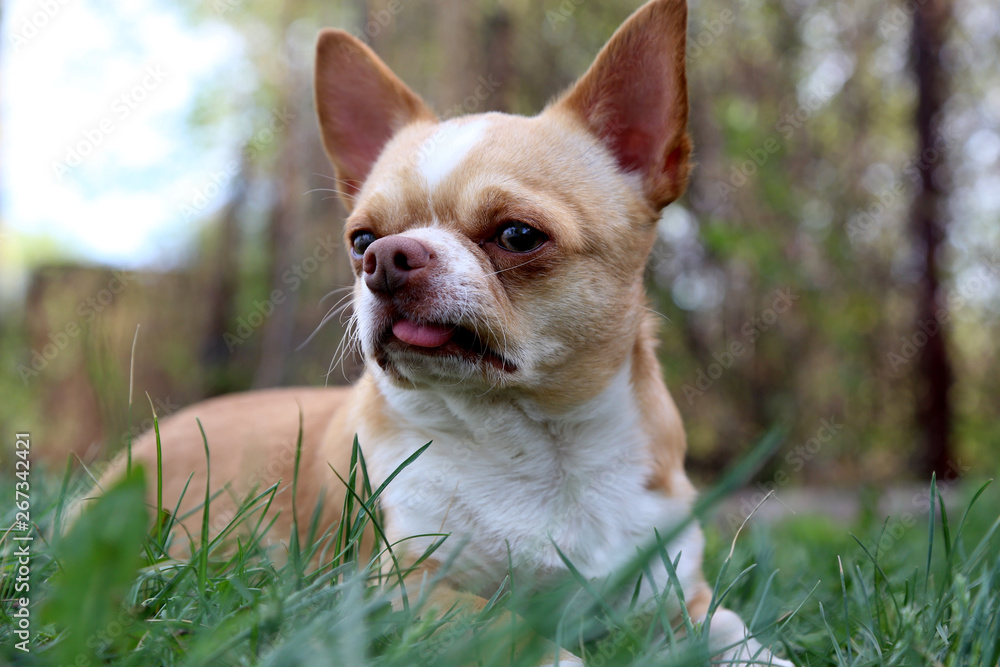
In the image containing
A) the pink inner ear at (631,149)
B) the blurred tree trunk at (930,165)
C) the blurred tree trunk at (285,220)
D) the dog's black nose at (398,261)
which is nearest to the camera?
the dog's black nose at (398,261)

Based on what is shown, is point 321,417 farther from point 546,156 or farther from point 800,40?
point 800,40

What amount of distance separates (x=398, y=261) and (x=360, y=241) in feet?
1.50

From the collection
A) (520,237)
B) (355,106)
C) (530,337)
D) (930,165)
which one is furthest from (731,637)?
(930,165)

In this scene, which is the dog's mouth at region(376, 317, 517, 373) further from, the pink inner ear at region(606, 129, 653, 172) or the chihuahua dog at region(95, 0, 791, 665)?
the pink inner ear at region(606, 129, 653, 172)

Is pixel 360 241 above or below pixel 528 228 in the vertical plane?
above

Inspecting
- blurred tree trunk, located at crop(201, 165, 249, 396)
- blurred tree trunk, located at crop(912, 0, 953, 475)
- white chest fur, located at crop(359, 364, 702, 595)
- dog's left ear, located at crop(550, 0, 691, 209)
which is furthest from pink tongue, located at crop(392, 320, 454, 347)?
blurred tree trunk, located at crop(201, 165, 249, 396)

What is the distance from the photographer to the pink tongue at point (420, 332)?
2098mm

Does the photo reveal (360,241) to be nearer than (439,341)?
No

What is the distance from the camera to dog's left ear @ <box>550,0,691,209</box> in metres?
2.43

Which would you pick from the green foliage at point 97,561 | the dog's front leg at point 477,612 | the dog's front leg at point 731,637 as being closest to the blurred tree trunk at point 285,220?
the dog's front leg at point 477,612

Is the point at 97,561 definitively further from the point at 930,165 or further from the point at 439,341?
the point at 930,165

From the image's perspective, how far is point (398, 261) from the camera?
2004 mm

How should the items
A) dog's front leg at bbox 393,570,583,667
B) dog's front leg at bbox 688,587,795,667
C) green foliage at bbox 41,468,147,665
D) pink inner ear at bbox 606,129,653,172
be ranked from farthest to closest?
1. pink inner ear at bbox 606,129,653,172
2. dog's front leg at bbox 688,587,795,667
3. dog's front leg at bbox 393,570,583,667
4. green foliage at bbox 41,468,147,665

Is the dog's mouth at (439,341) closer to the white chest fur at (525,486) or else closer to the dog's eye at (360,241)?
the white chest fur at (525,486)
